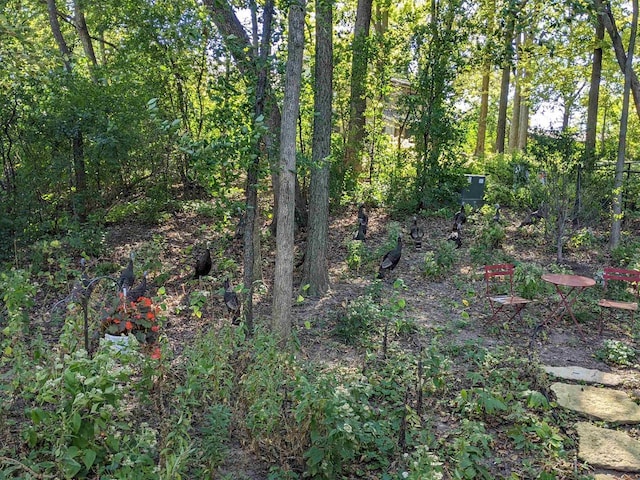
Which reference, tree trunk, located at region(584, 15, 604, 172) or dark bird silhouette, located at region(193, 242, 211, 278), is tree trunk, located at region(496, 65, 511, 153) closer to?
tree trunk, located at region(584, 15, 604, 172)

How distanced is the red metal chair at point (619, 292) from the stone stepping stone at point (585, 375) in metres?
1.46

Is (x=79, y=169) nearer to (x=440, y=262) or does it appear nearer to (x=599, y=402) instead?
(x=440, y=262)

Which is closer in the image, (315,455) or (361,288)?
(315,455)

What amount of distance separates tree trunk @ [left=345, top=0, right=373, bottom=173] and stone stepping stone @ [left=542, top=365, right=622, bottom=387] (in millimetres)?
7427

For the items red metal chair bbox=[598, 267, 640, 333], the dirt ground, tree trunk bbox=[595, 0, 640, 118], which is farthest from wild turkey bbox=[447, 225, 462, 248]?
tree trunk bbox=[595, 0, 640, 118]

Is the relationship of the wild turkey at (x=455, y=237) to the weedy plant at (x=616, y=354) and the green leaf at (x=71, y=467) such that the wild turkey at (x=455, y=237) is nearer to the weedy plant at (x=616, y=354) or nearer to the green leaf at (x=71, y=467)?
the weedy plant at (x=616, y=354)

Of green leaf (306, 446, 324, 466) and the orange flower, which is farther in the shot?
A: the orange flower

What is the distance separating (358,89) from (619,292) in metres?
6.68

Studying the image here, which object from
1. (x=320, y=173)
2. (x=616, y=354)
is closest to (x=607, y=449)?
(x=616, y=354)

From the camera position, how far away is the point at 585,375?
5.11m

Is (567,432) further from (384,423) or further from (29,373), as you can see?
(29,373)

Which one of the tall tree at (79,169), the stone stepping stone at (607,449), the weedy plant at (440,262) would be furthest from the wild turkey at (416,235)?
the tall tree at (79,169)

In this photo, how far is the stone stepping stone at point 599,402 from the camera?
4.32m

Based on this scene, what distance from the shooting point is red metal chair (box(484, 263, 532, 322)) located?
6520 millimetres
